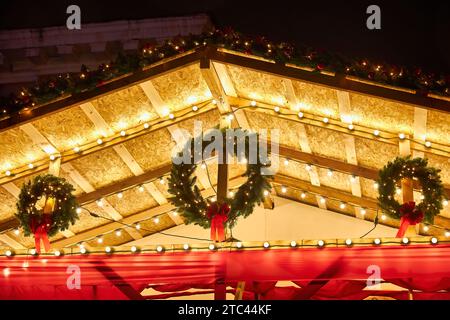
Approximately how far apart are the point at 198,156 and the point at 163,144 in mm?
1029

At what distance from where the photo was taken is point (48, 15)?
1236 centimetres

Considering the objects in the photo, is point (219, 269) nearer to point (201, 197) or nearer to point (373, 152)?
point (201, 197)

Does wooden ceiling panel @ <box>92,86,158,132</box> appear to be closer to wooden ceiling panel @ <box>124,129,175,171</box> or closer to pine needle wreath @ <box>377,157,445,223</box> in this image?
wooden ceiling panel @ <box>124,129,175,171</box>

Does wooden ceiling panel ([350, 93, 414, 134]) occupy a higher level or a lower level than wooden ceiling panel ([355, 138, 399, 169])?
higher

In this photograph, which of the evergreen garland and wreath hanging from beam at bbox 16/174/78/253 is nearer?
the evergreen garland

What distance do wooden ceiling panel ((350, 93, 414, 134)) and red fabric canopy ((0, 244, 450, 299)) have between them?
1667mm

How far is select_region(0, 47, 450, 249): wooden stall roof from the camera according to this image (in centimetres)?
686

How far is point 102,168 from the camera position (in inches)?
314

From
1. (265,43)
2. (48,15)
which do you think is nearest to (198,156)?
(265,43)

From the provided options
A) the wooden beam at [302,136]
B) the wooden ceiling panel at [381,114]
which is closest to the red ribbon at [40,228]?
the wooden beam at [302,136]

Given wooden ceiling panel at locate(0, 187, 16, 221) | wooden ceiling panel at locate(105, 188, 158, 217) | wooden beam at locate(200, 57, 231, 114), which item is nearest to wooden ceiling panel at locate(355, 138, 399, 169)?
wooden beam at locate(200, 57, 231, 114)

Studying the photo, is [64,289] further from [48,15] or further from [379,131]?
[48,15]

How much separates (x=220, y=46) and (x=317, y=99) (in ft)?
3.75
